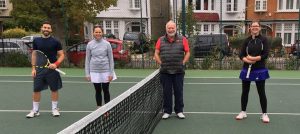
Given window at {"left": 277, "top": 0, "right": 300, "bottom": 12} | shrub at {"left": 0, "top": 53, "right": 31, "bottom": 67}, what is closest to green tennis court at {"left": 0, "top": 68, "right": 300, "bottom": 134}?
shrub at {"left": 0, "top": 53, "right": 31, "bottom": 67}

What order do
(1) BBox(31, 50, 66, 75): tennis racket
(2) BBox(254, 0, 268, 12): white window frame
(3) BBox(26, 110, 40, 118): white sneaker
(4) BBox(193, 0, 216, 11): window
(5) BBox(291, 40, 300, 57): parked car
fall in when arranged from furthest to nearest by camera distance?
(4) BBox(193, 0, 216, 11): window
(2) BBox(254, 0, 268, 12): white window frame
(5) BBox(291, 40, 300, 57): parked car
(3) BBox(26, 110, 40, 118): white sneaker
(1) BBox(31, 50, 66, 75): tennis racket

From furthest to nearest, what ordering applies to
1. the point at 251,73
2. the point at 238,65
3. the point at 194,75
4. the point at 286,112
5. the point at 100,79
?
the point at 238,65, the point at 194,75, the point at 286,112, the point at 100,79, the point at 251,73

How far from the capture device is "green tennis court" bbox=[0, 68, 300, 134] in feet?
20.5

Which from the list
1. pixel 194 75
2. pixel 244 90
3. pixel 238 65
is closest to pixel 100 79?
pixel 244 90

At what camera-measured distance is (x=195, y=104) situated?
26.7 ft

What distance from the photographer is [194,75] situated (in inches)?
501

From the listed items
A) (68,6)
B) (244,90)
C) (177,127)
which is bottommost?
(177,127)

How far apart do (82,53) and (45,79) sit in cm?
865

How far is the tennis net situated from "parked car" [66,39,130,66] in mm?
7687

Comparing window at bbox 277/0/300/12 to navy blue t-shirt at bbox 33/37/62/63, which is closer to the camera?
navy blue t-shirt at bbox 33/37/62/63

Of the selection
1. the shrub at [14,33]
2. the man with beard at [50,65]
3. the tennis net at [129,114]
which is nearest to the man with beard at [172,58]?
the tennis net at [129,114]

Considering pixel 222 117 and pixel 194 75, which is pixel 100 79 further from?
pixel 194 75

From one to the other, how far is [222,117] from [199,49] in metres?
8.26

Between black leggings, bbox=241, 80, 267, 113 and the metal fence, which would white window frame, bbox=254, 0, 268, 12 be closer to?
the metal fence
